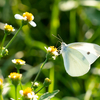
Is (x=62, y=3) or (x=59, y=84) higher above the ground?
(x=62, y=3)

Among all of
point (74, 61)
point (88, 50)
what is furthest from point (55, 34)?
point (88, 50)

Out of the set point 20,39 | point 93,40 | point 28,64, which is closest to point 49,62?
point 28,64

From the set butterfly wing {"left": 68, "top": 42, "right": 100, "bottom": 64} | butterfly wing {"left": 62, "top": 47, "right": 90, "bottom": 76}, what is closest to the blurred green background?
butterfly wing {"left": 62, "top": 47, "right": 90, "bottom": 76}

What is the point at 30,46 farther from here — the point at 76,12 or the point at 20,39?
the point at 76,12

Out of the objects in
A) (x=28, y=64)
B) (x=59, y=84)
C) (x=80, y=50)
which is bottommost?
(x=59, y=84)

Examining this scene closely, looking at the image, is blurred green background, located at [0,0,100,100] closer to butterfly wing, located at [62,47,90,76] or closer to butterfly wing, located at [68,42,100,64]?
butterfly wing, located at [62,47,90,76]

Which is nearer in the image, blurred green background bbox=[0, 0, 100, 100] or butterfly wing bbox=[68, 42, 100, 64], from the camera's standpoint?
butterfly wing bbox=[68, 42, 100, 64]

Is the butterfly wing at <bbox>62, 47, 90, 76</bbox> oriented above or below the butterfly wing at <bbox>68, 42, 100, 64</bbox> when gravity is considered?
below

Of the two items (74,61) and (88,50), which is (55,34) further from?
(88,50)
